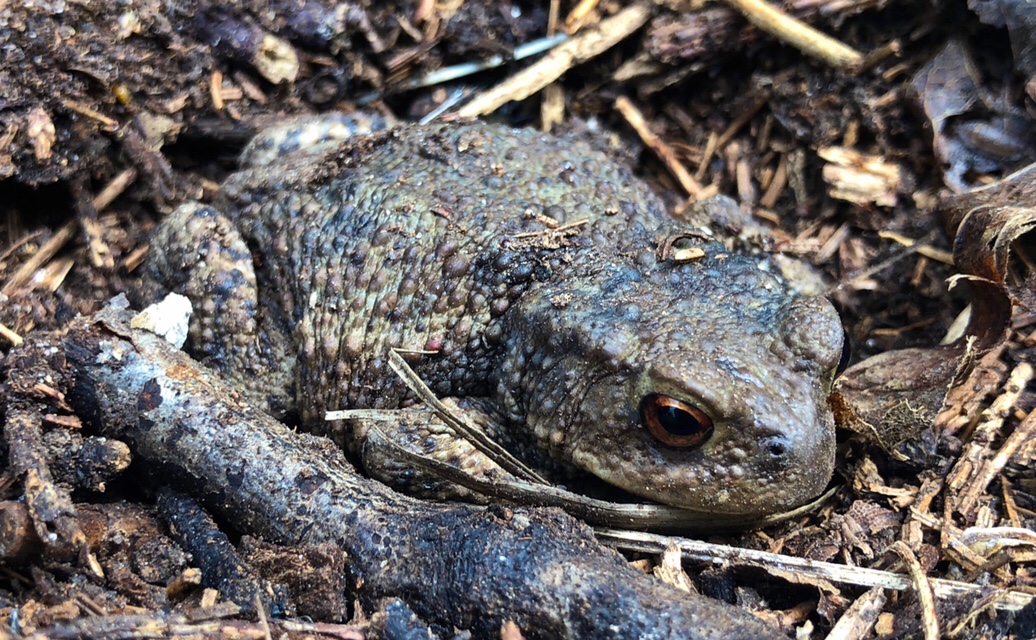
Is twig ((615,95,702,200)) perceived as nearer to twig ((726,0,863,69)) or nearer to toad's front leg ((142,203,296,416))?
twig ((726,0,863,69))

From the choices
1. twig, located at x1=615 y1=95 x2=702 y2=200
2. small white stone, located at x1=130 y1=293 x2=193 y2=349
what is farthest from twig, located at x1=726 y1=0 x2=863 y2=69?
small white stone, located at x1=130 y1=293 x2=193 y2=349

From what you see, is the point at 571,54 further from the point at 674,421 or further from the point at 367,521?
the point at 367,521

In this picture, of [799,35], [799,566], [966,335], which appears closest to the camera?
[799,566]

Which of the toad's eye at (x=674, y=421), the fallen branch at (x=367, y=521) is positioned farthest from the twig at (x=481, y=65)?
the toad's eye at (x=674, y=421)

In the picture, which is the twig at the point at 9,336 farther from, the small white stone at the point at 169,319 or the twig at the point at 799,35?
the twig at the point at 799,35

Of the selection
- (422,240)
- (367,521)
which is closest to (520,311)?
(422,240)

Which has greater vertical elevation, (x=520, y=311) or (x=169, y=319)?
(x=169, y=319)

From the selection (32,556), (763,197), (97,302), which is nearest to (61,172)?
(97,302)

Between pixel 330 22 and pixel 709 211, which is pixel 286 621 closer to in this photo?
pixel 709 211
